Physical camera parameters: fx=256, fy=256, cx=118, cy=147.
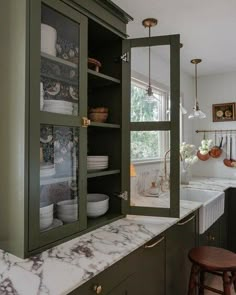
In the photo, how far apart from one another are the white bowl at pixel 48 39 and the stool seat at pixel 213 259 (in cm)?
162

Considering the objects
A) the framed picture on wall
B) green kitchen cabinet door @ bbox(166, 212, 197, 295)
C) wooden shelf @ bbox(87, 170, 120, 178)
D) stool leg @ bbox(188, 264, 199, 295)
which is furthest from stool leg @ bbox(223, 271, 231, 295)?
the framed picture on wall

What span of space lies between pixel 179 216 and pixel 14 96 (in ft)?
4.12

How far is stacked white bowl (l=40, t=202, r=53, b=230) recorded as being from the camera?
48.7 inches

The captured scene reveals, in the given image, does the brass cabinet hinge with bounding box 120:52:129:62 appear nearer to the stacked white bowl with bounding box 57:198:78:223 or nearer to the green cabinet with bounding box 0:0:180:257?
the green cabinet with bounding box 0:0:180:257

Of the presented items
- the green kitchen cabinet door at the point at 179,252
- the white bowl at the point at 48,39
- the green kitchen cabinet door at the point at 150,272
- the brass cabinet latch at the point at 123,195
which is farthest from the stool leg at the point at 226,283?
the white bowl at the point at 48,39

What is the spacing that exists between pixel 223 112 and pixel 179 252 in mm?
2447

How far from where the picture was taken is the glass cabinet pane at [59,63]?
4.05ft

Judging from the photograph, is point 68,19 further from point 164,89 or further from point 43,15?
point 164,89

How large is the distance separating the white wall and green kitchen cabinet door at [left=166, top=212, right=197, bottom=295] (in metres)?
1.85

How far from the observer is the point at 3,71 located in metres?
1.20

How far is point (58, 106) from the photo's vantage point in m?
1.29

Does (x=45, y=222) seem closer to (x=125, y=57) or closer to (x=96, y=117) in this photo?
(x=96, y=117)

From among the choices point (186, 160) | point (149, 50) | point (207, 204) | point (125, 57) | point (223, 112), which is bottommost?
point (207, 204)

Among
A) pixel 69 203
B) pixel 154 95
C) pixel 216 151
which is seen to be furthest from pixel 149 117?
pixel 216 151
